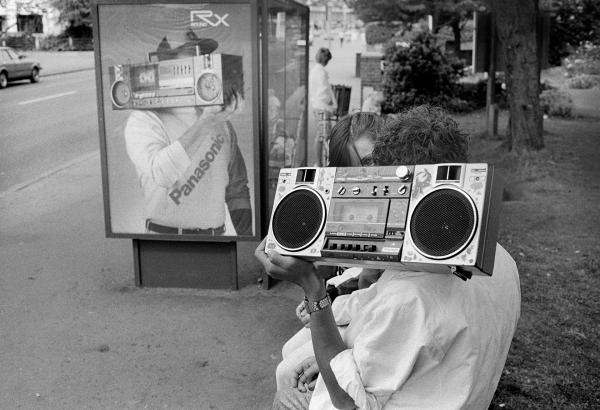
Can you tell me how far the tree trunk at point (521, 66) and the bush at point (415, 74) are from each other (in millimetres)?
6749

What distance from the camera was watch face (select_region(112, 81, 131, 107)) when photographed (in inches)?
206

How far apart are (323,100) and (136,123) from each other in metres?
5.37

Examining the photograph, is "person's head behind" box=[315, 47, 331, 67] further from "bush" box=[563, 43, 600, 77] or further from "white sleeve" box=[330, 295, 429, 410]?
"bush" box=[563, 43, 600, 77]

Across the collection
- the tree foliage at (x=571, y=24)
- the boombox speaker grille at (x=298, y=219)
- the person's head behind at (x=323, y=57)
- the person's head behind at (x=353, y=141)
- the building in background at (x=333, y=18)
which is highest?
the building in background at (x=333, y=18)

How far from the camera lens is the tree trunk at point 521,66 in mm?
10000

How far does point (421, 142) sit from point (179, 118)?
11.7 feet

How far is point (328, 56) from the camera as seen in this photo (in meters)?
11.5

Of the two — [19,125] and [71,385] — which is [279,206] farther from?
[19,125]

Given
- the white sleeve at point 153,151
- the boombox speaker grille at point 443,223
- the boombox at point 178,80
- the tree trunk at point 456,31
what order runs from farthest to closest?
the tree trunk at point 456,31
the white sleeve at point 153,151
the boombox at point 178,80
the boombox speaker grille at point 443,223

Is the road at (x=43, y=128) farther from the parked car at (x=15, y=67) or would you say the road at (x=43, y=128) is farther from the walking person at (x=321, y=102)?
the walking person at (x=321, y=102)

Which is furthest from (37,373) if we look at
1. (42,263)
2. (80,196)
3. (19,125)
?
(19,125)

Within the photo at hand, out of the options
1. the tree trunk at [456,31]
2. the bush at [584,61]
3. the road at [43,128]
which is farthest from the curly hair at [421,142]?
the tree trunk at [456,31]

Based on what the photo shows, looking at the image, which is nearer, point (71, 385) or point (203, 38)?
point (71, 385)

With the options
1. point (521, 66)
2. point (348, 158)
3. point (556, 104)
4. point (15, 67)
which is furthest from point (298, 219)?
point (15, 67)
